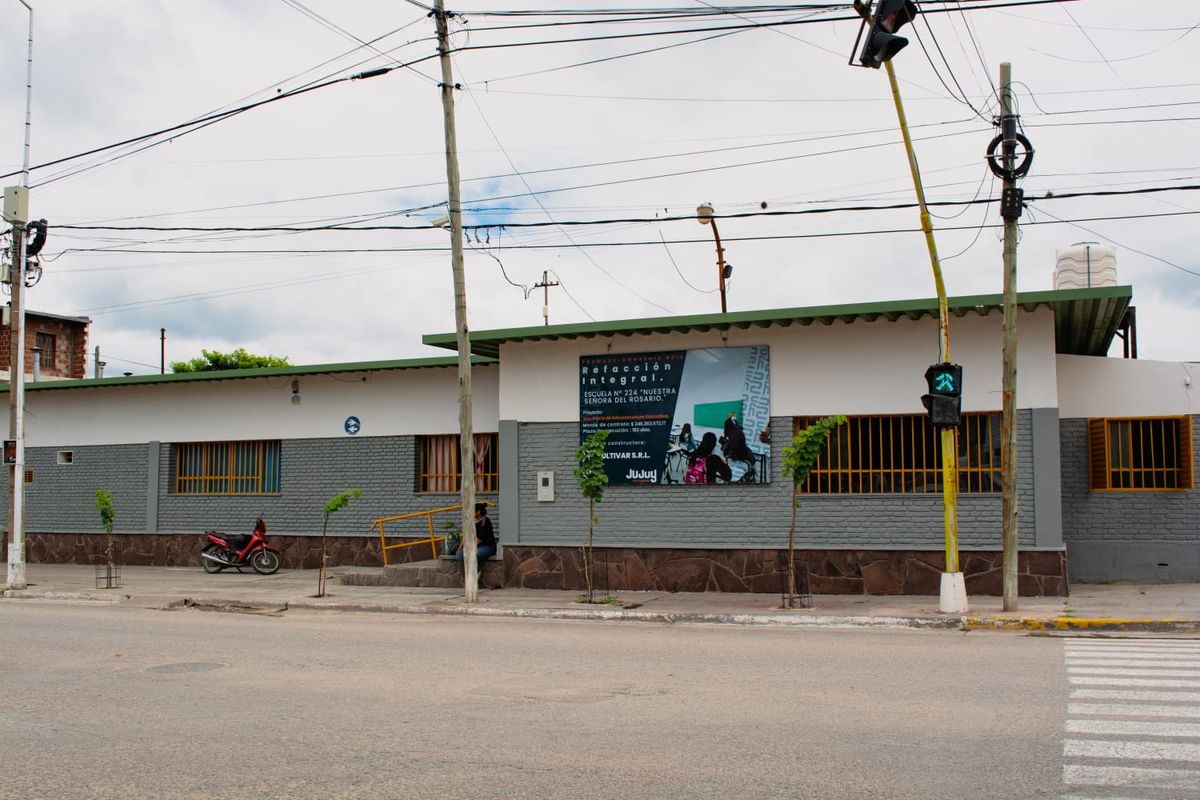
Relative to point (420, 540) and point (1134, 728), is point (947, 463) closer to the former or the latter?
point (1134, 728)

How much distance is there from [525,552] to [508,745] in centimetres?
1210

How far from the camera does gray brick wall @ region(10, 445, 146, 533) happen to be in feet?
83.8

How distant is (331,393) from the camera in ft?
76.7

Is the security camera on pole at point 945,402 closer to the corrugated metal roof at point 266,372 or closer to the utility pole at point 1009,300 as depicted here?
the utility pole at point 1009,300

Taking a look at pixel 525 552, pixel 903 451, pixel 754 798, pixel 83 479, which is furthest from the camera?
pixel 83 479

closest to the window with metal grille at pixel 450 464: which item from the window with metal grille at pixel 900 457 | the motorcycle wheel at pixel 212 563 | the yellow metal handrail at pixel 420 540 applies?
the yellow metal handrail at pixel 420 540

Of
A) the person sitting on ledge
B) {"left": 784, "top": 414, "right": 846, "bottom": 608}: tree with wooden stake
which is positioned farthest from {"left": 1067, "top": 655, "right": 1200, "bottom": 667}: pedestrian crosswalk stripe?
the person sitting on ledge

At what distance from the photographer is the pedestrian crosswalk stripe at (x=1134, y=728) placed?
7406 millimetres

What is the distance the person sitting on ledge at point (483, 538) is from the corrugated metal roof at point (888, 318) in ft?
10.3

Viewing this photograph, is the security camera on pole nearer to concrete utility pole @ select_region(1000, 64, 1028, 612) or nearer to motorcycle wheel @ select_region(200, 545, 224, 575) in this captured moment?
concrete utility pole @ select_region(1000, 64, 1028, 612)

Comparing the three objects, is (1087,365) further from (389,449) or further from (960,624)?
(389,449)

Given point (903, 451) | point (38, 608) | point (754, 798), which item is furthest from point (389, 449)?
point (754, 798)

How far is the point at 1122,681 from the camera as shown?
9.53 metres

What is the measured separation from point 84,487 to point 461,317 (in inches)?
545
